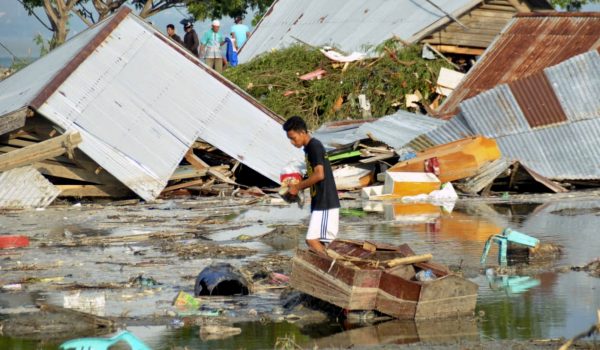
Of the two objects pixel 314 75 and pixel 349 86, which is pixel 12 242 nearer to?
pixel 349 86

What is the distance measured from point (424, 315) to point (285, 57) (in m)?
19.4

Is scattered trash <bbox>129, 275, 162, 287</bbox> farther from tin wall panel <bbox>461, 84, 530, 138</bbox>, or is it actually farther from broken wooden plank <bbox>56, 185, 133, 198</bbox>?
tin wall panel <bbox>461, 84, 530, 138</bbox>

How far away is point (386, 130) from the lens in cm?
2120

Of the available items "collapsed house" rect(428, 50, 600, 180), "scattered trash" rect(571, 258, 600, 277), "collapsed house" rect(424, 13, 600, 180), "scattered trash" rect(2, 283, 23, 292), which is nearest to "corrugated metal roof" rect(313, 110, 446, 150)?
"collapsed house" rect(424, 13, 600, 180)

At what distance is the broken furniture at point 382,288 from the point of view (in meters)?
8.92

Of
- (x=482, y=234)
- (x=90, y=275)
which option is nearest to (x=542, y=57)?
(x=482, y=234)

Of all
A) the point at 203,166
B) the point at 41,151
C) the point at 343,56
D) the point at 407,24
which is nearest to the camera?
the point at 41,151

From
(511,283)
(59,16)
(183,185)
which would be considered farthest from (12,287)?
(59,16)

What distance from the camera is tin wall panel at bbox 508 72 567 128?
1981 centimetres

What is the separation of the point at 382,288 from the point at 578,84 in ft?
39.4

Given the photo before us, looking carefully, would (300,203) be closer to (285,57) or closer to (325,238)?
(325,238)

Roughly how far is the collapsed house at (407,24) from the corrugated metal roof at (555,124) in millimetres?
6263

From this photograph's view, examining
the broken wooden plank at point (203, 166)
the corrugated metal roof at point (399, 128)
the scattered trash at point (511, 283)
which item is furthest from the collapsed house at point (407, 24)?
the scattered trash at point (511, 283)

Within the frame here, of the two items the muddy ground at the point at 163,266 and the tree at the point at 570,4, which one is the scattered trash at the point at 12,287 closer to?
the muddy ground at the point at 163,266
